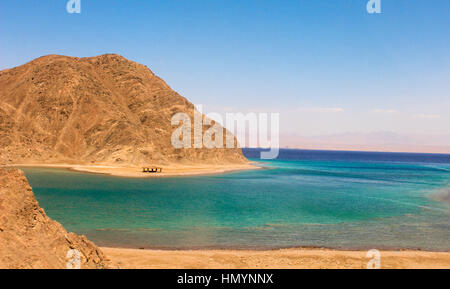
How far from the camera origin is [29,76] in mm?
96250

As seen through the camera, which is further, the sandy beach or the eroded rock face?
the sandy beach

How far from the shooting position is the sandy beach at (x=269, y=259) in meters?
13.2

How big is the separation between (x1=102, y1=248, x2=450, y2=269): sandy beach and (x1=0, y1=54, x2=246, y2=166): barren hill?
62658 millimetres

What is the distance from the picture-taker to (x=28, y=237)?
10.1m

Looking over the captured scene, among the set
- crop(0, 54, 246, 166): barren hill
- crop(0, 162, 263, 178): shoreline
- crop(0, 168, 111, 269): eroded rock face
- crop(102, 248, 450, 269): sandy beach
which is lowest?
crop(0, 162, 263, 178): shoreline

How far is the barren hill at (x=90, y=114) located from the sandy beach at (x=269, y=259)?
206 feet

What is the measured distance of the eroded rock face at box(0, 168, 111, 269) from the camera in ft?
30.7

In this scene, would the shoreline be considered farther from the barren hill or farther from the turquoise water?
the turquoise water

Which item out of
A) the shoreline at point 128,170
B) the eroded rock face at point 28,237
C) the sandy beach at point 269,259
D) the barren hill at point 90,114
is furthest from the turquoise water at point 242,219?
the barren hill at point 90,114

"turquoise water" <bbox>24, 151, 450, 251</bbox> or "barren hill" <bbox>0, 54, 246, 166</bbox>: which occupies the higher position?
"barren hill" <bbox>0, 54, 246, 166</bbox>

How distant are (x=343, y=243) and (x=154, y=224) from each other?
37.4 ft

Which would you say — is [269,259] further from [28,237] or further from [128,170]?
[128,170]

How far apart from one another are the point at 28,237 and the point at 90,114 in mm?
83836

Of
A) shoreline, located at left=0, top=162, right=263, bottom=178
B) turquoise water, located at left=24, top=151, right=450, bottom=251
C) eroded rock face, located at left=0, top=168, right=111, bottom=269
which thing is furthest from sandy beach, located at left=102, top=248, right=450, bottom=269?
shoreline, located at left=0, top=162, right=263, bottom=178
